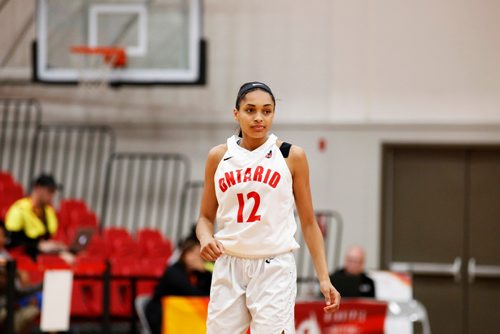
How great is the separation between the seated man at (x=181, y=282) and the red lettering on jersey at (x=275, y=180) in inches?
163

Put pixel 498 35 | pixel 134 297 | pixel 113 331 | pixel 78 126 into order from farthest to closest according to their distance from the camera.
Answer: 1. pixel 78 126
2. pixel 498 35
3. pixel 113 331
4. pixel 134 297

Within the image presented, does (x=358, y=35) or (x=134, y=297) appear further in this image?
(x=358, y=35)

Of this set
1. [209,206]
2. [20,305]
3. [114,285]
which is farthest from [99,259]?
[209,206]

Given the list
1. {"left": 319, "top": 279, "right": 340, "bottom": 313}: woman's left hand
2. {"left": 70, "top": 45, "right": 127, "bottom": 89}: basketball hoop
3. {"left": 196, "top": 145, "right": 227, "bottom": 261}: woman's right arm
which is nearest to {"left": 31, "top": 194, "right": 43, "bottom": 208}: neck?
{"left": 70, "top": 45, "right": 127, "bottom": 89}: basketball hoop

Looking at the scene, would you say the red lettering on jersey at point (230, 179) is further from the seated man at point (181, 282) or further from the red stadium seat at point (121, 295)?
the red stadium seat at point (121, 295)

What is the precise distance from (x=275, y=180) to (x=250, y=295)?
0.54 metres

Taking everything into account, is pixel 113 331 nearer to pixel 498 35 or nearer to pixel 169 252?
pixel 169 252

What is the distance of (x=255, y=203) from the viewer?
427 cm

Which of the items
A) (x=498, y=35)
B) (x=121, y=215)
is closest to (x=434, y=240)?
→ (x=498, y=35)

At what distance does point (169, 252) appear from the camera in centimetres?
1144

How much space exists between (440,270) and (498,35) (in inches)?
121

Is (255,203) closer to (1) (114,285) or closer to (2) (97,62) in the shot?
(1) (114,285)

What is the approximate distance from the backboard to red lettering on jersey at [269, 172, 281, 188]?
22.0ft

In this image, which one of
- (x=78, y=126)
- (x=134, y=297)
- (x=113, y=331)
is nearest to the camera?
(x=134, y=297)
